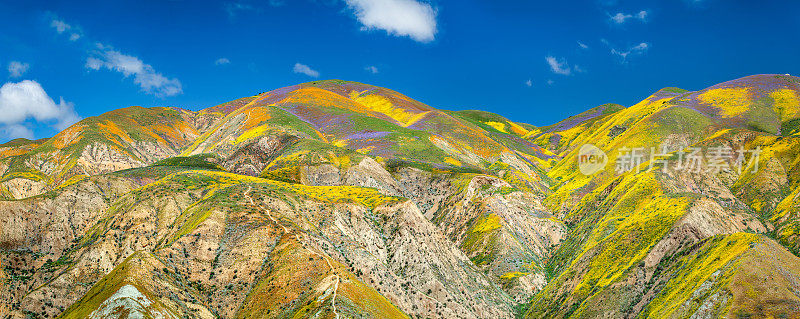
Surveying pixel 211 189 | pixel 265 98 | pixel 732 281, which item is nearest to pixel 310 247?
pixel 211 189

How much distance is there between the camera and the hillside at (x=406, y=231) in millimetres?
46844

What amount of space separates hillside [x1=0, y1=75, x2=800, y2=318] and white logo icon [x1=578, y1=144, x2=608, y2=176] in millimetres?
2610

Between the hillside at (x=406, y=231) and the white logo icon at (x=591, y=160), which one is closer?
the hillside at (x=406, y=231)

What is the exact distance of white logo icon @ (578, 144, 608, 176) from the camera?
107 metres

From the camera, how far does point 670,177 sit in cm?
7981

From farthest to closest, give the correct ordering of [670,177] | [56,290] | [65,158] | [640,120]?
[640,120], [65,158], [670,177], [56,290]

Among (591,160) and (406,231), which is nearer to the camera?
(406,231)

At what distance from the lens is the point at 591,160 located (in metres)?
116

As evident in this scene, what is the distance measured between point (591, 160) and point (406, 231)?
66429mm

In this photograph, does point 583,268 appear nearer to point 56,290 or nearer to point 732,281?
point 732,281

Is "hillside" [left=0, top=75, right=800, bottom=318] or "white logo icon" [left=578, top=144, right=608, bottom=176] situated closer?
"hillside" [left=0, top=75, right=800, bottom=318]

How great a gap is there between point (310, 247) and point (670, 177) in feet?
195

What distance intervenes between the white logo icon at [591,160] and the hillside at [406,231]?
8.56 feet

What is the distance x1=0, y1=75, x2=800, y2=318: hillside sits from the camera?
46.8m
